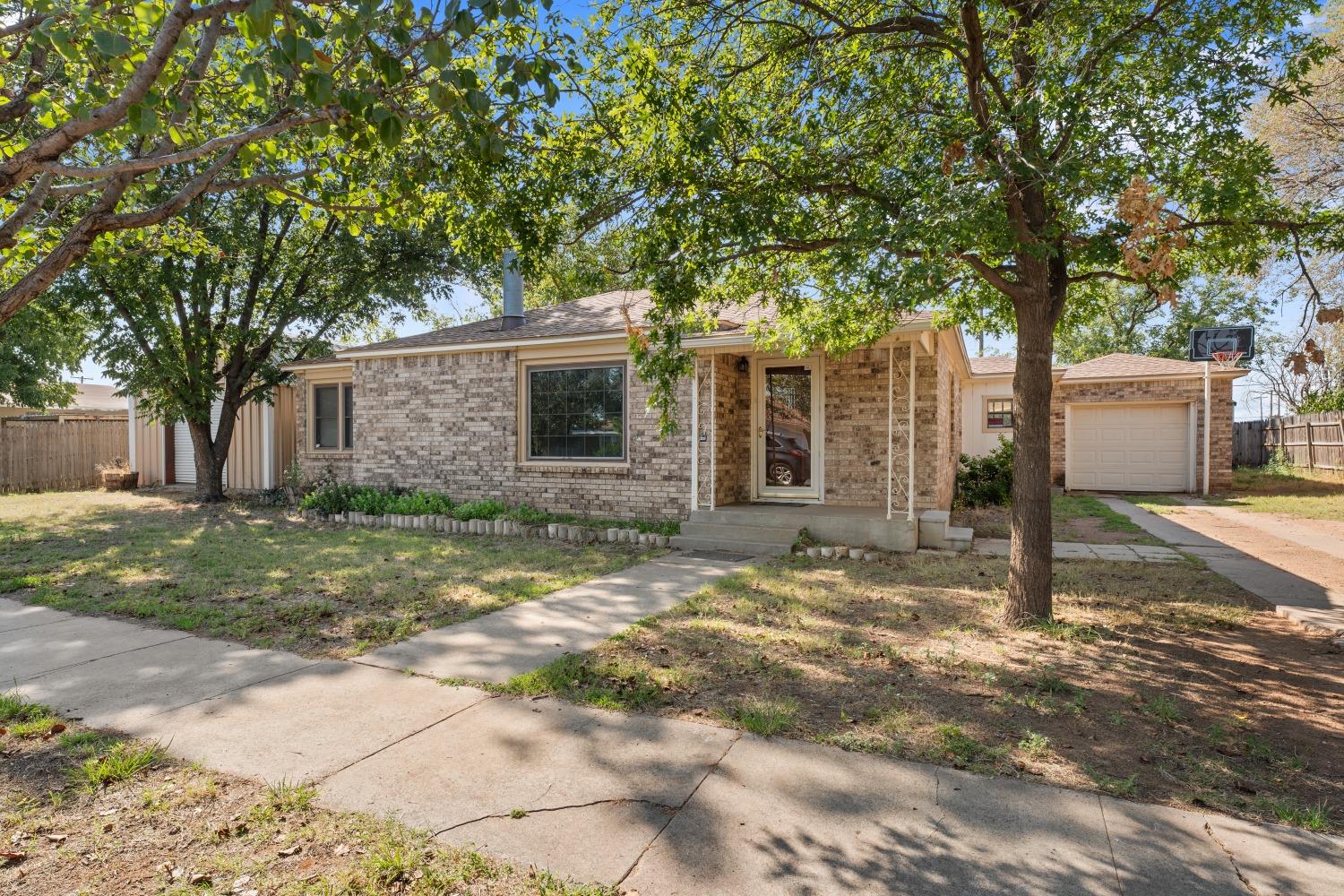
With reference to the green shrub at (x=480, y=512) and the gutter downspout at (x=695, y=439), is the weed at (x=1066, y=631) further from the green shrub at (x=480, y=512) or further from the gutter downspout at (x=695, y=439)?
the green shrub at (x=480, y=512)

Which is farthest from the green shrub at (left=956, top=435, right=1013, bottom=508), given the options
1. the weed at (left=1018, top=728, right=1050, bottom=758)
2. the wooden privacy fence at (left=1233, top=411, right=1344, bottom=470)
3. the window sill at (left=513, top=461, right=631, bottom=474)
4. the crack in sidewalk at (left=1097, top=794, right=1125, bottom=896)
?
the crack in sidewalk at (left=1097, top=794, right=1125, bottom=896)

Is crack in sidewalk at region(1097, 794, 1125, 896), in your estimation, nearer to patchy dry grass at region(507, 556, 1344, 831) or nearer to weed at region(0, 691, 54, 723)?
patchy dry grass at region(507, 556, 1344, 831)

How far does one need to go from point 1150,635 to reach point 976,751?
2941mm

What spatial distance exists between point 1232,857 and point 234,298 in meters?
17.3

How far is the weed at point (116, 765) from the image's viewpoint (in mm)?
3017

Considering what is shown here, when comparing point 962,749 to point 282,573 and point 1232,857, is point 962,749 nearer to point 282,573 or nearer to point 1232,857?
point 1232,857

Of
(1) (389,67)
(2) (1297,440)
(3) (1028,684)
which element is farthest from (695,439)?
(2) (1297,440)

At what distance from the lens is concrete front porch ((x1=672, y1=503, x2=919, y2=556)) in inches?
345

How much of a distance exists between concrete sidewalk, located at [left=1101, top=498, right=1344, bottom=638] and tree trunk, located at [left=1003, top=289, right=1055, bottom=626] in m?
2.18

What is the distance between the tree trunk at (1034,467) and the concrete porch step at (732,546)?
3481 mm

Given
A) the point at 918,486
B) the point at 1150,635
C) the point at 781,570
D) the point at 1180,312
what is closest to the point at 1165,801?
the point at 1150,635

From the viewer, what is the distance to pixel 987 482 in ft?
46.5

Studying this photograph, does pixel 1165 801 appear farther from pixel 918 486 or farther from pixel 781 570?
pixel 918 486

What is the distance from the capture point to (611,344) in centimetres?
1062
